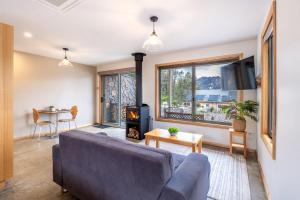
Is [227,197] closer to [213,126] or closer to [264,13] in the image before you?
[213,126]

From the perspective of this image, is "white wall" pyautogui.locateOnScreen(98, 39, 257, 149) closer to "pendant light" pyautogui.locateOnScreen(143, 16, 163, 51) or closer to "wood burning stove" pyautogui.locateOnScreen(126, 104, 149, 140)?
"wood burning stove" pyautogui.locateOnScreen(126, 104, 149, 140)

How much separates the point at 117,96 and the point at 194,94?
121 inches

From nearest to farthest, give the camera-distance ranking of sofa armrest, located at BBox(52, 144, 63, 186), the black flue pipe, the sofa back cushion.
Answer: the sofa back cushion → sofa armrest, located at BBox(52, 144, 63, 186) → the black flue pipe

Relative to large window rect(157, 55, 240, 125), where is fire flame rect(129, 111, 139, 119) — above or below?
below

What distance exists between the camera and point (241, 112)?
3.01 m

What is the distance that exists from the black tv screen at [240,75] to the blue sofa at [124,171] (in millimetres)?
2060

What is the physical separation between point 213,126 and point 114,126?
364 cm

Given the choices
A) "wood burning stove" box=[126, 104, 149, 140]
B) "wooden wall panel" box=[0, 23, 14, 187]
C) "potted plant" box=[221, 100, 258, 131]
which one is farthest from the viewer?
"wood burning stove" box=[126, 104, 149, 140]

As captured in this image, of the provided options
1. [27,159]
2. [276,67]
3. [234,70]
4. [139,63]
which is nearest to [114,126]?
[139,63]

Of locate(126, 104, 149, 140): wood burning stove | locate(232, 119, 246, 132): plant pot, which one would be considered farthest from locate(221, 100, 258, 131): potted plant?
locate(126, 104, 149, 140): wood burning stove

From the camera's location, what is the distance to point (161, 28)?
2.78 m

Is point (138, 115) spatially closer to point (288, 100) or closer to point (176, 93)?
point (176, 93)

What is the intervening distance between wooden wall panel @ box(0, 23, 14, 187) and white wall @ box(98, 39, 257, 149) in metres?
3.26

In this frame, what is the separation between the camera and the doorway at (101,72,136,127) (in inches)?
219
